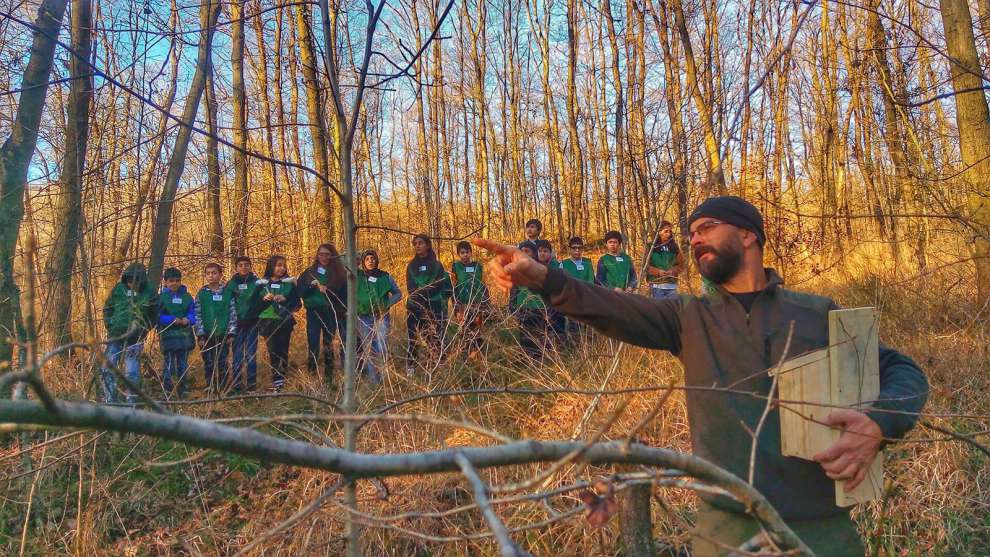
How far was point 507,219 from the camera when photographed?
772 inches

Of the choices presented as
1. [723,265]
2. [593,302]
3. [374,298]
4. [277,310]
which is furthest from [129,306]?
[723,265]

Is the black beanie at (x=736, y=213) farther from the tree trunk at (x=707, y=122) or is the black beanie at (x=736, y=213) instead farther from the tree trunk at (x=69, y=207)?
the tree trunk at (x=69, y=207)

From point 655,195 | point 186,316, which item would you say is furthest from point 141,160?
point 655,195

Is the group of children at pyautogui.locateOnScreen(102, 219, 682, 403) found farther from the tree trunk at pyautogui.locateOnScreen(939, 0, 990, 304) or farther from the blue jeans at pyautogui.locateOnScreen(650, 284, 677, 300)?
the tree trunk at pyautogui.locateOnScreen(939, 0, 990, 304)

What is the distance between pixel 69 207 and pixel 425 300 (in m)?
3.15

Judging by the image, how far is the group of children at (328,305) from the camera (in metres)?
5.65

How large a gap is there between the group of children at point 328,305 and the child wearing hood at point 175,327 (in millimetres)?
11

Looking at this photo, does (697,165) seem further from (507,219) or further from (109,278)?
(507,219)

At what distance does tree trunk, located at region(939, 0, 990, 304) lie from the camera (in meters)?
6.27

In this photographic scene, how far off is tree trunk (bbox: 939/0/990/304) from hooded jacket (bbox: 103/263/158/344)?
23.5ft

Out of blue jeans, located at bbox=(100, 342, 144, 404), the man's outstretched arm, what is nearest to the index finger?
the man's outstretched arm

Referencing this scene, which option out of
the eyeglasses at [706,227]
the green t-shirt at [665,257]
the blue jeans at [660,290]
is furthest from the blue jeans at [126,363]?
the green t-shirt at [665,257]

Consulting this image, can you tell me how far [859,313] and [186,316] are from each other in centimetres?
645

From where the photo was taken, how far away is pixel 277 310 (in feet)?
24.1
